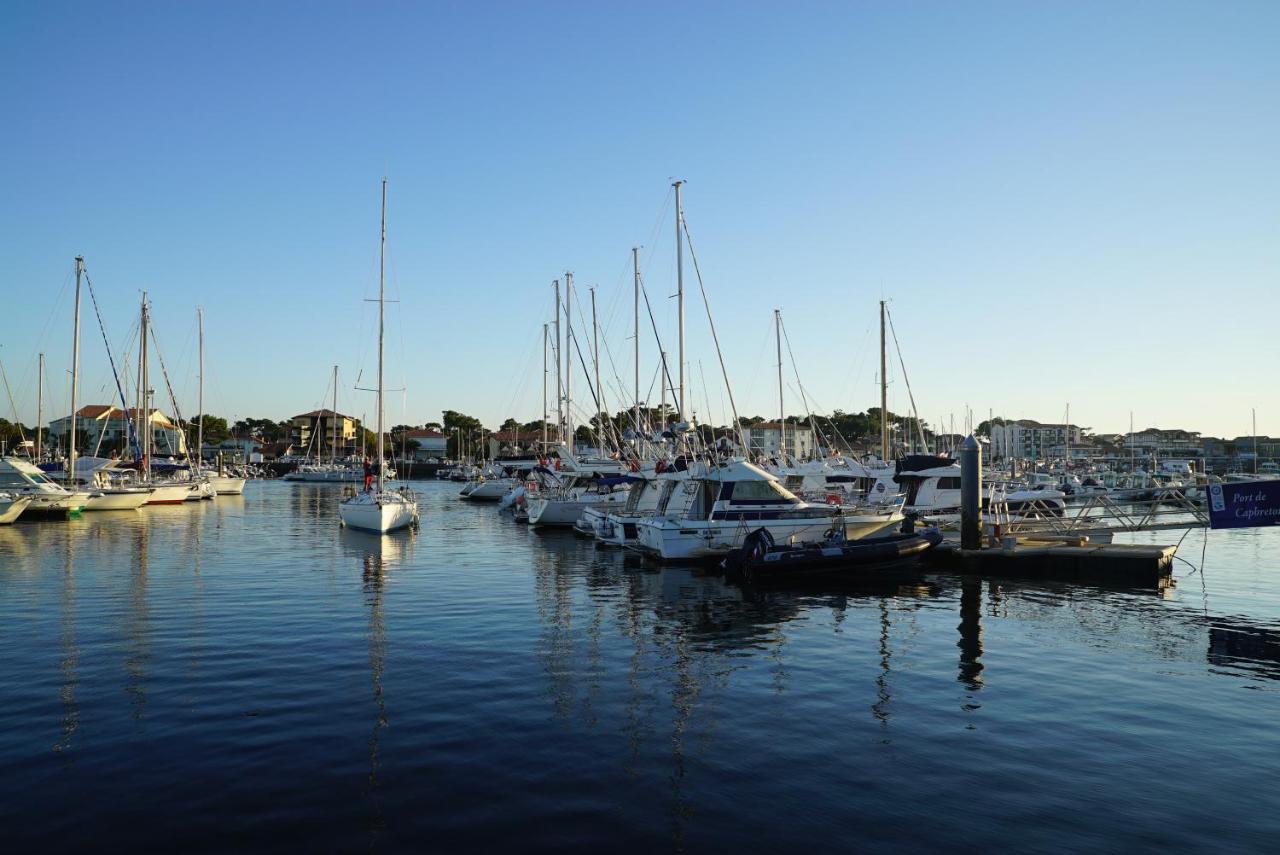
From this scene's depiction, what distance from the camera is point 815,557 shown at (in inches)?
1009

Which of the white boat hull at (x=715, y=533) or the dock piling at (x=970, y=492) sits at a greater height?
the dock piling at (x=970, y=492)

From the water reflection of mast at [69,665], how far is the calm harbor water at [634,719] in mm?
87

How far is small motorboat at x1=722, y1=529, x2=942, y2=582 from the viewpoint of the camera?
2550 cm

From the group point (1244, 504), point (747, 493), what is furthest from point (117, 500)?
point (1244, 504)

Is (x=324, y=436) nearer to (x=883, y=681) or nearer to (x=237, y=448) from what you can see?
(x=237, y=448)

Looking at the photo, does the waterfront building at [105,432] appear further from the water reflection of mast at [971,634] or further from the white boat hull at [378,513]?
the water reflection of mast at [971,634]

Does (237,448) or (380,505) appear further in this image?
(237,448)

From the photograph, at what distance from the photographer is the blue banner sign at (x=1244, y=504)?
22203mm

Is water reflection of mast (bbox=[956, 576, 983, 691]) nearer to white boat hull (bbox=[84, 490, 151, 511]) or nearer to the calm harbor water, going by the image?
the calm harbor water

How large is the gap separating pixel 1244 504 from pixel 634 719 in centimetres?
1939

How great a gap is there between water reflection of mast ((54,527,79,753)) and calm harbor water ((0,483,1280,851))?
0.29ft

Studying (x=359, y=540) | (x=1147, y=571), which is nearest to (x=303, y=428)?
(x=359, y=540)

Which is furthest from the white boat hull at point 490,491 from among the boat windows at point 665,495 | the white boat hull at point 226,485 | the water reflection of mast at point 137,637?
the water reflection of mast at point 137,637

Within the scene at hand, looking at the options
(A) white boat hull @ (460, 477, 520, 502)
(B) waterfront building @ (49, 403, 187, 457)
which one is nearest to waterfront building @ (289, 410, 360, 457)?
(B) waterfront building @ (49, 403, 187, 457)
